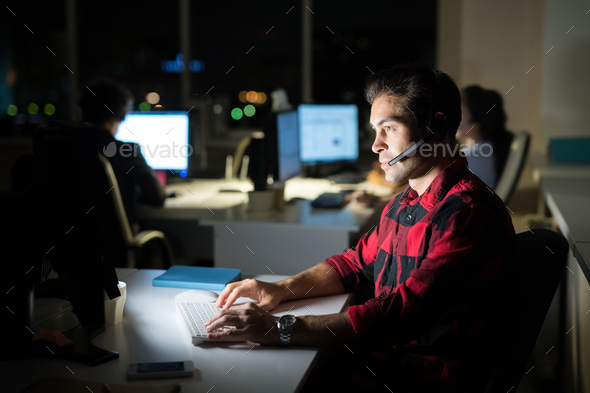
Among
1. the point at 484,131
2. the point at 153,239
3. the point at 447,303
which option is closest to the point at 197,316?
the point at 447,303

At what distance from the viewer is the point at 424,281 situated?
1.16 meters

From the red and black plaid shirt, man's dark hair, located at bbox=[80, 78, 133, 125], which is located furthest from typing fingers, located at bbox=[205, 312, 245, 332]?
man's dark hair, located at bbox=[80, 78, 133, 125]

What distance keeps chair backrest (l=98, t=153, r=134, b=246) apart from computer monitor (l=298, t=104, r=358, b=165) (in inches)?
48.8

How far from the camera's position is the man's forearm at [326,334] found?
119 centimetres

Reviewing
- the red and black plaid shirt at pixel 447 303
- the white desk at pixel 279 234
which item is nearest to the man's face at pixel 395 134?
the red and black plaid shirt at pixel 447 303

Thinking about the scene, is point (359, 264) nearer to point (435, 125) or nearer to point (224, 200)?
point (435, 125)

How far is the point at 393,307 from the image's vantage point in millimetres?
1182

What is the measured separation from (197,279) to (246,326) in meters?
0.45

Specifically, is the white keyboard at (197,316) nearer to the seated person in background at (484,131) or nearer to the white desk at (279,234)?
the white desk at (279,234)

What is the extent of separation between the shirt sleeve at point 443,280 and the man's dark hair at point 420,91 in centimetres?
25

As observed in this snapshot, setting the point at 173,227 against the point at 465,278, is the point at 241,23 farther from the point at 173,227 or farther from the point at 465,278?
the point at 465,278

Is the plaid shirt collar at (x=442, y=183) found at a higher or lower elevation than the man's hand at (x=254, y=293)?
higher

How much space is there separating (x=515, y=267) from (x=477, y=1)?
126 inches

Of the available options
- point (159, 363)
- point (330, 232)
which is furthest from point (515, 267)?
point (330, 232)
